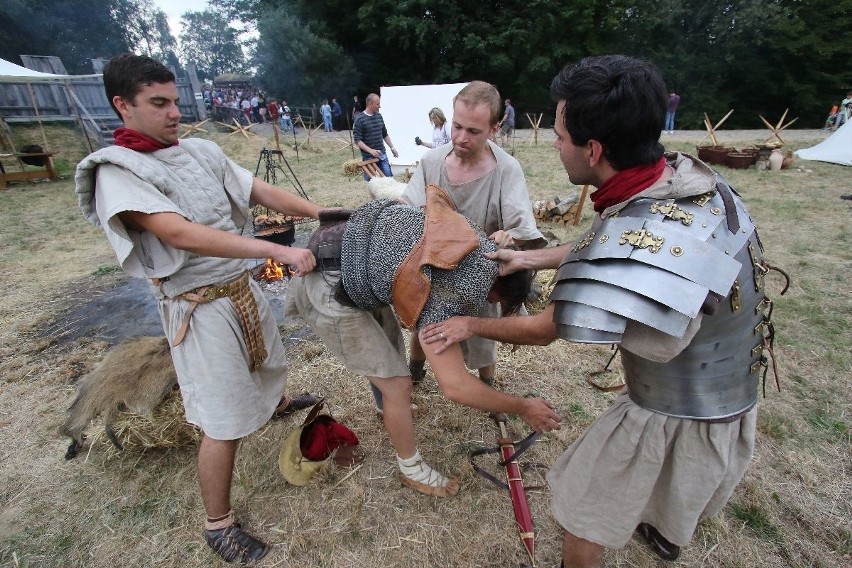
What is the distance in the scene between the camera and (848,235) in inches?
247

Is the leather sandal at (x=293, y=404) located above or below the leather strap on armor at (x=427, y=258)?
below

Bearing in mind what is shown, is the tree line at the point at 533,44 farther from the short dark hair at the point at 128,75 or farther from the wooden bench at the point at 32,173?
the short dark hair at the point at 128,75

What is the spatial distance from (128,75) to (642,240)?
1989 mm

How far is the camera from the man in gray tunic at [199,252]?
5.65 ft

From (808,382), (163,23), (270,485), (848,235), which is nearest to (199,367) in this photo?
(270,485)

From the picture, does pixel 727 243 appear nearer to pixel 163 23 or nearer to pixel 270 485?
pixel 270 485

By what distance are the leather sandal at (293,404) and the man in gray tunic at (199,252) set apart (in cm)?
76

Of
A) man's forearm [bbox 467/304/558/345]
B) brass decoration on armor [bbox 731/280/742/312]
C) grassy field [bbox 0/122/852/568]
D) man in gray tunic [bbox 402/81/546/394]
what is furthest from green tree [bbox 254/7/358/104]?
brass decoration on armor [bbox 731/280/742/312]

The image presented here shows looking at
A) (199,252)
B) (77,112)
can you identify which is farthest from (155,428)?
(77,112)

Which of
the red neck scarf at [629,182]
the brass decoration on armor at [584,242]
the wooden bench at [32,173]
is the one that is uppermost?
the red neck scarf at [629,182]

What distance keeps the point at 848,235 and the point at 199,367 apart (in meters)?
8.36

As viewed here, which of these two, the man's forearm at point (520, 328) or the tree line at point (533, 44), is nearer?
the man's forearm at point (520, 328)

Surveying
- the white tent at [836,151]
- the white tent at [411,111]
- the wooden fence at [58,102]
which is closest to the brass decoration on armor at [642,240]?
the white tent at [411,111]

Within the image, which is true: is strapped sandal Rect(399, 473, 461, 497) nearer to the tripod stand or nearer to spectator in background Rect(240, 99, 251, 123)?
the tripod stand
